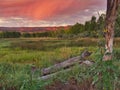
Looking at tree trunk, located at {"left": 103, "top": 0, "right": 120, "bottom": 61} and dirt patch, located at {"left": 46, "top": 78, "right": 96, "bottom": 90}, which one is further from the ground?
tree trunk, located at {"left": 103, "top": 0, "right": 120, "bottom": 61}

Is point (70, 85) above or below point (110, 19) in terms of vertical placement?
below

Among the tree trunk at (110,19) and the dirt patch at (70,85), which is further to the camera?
the tree trunk at (110,19)

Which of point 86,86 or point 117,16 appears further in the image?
point 117,16

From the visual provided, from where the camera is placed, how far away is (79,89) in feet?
20.1

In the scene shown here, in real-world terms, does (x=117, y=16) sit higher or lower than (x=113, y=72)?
higher

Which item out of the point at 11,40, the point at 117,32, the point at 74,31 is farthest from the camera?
the point at 11,40

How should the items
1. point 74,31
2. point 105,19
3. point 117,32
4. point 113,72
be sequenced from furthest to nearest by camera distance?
point 74,31 → point 117,32 → point 105,19 → point 113,72

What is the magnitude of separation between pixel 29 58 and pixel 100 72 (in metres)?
14.6

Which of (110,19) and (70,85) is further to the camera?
(110,19)

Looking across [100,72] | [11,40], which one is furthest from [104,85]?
[11,40]

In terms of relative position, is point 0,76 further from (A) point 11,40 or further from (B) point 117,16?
(A) point 11,40

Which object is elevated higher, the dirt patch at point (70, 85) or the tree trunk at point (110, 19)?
the tree trunk at point (110, 19)

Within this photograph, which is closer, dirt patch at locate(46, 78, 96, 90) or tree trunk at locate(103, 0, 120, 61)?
dirt patch at locate(46, 78, 96, 90)

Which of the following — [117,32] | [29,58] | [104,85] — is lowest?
[29,58]
